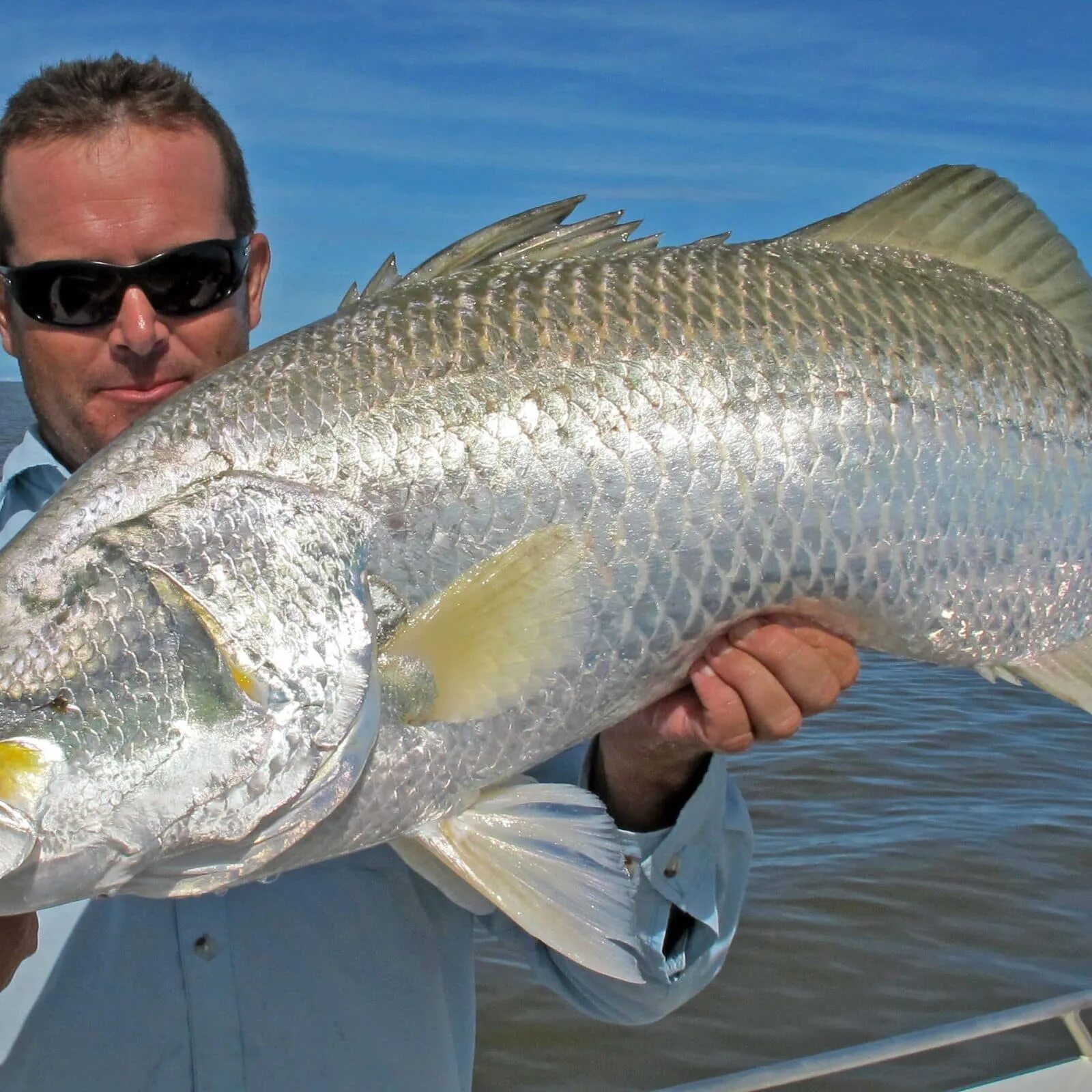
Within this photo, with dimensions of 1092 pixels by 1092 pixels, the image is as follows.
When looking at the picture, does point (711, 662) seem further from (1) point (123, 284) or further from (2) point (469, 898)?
(1) point (123, 284)

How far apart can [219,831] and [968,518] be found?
1.37m

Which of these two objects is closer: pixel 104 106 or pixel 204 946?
pixel 204 946

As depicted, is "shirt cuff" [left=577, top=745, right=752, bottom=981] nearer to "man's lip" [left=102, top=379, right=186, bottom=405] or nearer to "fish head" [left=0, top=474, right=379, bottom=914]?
"fish head" [left=0, top=474, right=379, bottom=914]

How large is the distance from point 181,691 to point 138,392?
1.23 metres

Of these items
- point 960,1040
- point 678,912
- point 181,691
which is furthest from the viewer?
point 960,1040

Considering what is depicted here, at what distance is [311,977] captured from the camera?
2273 mm

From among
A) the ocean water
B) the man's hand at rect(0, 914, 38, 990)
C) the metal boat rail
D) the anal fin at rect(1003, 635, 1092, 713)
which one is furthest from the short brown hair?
the ocean water

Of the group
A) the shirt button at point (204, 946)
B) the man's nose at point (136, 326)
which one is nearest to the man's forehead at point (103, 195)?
the man's nose at point (136, 326)

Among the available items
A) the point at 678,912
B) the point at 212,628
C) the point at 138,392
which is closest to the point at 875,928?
the point at 678,912

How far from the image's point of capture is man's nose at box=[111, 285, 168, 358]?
2574 millimetres

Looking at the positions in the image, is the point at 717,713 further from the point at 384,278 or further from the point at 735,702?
the point at 384,278

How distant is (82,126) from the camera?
2645 millimetres

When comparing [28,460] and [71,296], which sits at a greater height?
[71,296]

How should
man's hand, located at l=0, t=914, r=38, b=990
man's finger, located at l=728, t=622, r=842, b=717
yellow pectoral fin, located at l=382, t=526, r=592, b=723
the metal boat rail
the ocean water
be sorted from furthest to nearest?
1. the ocean water
2. the metal boat rail
3. man's finger, located at l=728, t=622, r=842, b=717
4. man's hand, located at l=0, t=914, r=38, b=990
5. yellow pectoral fin, located at l=382, t=526, r=592, b=723
